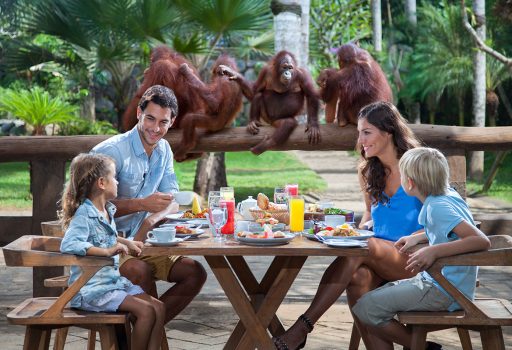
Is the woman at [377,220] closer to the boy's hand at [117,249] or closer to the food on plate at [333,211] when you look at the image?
the food on plate at [333,211]

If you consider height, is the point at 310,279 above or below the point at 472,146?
below

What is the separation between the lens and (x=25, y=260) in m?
2.89

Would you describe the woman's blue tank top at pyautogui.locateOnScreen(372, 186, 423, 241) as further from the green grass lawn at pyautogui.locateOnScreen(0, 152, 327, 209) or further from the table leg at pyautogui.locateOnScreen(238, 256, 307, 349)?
the green grass lawn at pyautogui.locateOnScreen(0, 152, 327, 209)

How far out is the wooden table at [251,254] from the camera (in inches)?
114

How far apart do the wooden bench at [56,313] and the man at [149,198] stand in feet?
1.32

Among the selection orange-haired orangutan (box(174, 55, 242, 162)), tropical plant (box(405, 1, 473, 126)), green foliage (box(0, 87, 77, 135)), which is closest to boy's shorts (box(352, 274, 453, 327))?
orange-haired orangutan (box(174, 55, 242, 162))

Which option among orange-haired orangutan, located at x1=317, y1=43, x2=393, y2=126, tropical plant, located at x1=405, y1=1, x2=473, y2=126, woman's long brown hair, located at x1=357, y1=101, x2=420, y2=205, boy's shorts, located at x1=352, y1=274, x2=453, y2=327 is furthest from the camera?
tropical plant, located at x1=405, y1=1, x2=473, y2=126

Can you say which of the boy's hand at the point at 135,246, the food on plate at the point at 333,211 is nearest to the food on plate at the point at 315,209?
the food on plate at the point at 333,211

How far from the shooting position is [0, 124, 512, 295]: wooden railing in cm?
472

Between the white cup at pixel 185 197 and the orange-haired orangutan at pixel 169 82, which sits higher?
the orange-haired orangutan at pixel 169 82

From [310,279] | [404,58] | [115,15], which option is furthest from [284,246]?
[404,58]

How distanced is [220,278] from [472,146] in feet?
7.14

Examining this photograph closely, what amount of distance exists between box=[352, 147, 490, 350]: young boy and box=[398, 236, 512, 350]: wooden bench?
47 mm

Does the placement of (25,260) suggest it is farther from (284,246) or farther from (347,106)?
(347,106)
